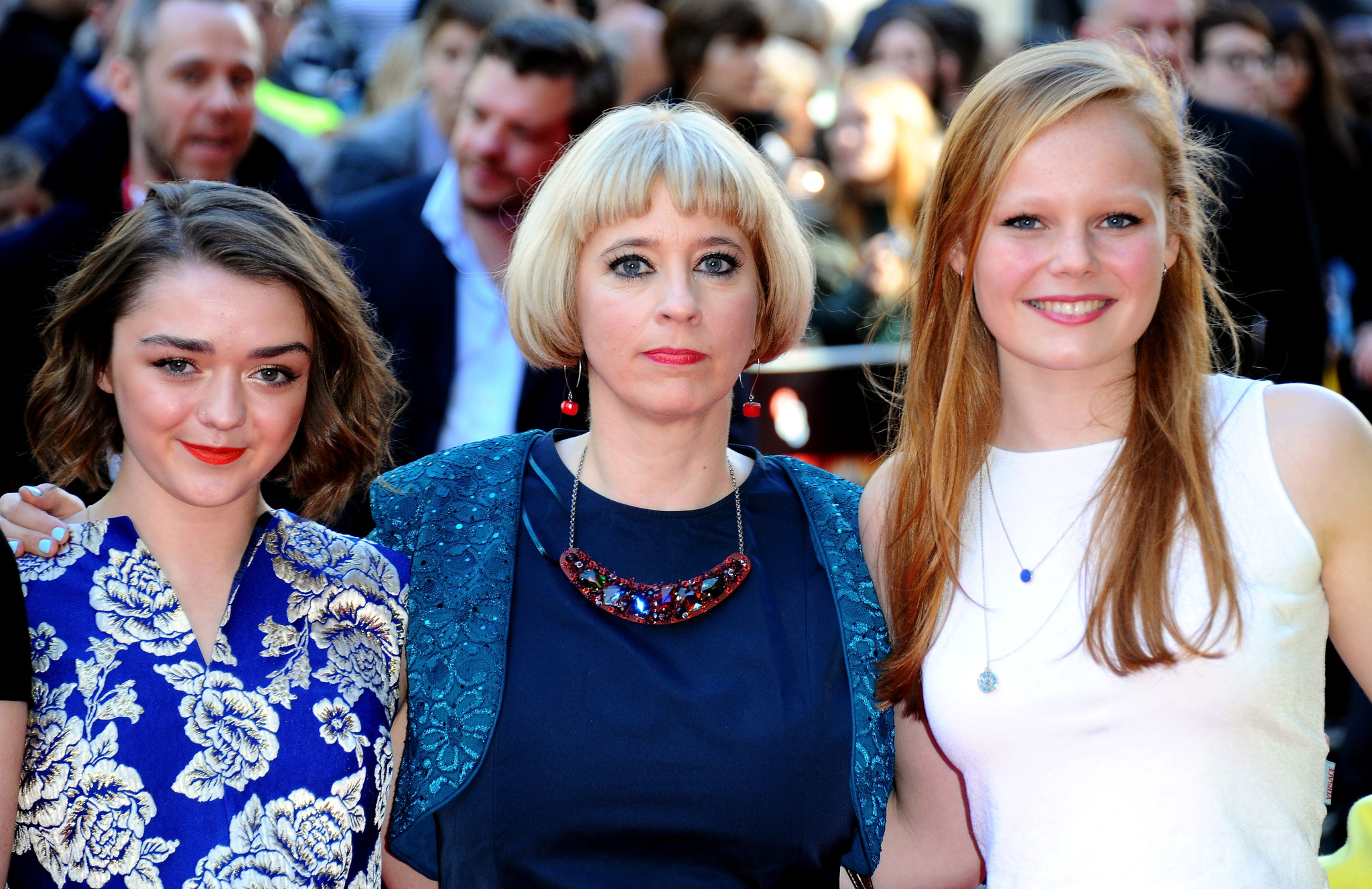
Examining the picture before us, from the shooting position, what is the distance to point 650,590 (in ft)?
7.09

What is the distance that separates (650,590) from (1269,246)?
2.71 meters

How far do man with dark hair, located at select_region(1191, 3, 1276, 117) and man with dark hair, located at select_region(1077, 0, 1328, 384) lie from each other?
0.93 meters

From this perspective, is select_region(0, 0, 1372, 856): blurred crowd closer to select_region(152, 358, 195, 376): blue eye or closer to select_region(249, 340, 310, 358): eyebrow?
select_region(249, 340, 310, 358): eyebrow

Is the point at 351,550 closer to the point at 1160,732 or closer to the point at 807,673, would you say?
the point at 807,673

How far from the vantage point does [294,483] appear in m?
2.25

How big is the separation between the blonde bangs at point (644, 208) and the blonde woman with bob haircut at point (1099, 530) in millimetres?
242

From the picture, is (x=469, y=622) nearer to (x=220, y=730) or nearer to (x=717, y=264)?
(x=220, y=730)

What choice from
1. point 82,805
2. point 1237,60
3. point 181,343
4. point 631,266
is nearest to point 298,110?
point 1237,60

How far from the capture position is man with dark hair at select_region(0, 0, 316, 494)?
330 cm

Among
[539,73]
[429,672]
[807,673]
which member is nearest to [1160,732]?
[807,673]

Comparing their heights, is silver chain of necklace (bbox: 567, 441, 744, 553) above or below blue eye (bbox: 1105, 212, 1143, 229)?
below

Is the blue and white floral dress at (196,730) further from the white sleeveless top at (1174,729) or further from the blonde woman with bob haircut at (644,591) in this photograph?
the white sleeveless top at (1174,729)

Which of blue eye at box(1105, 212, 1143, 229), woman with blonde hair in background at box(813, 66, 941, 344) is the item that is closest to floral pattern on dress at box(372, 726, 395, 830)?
blue eye at box(1105, 212, 1143, 229)

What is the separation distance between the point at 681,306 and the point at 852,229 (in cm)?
319
